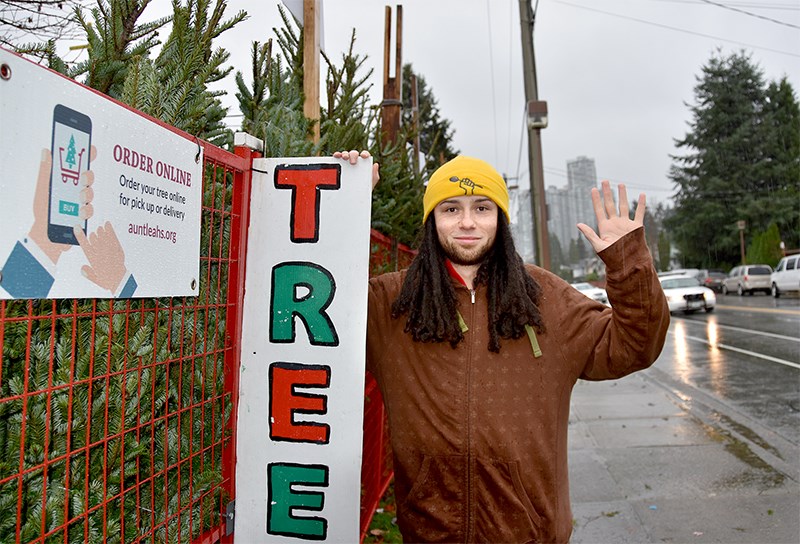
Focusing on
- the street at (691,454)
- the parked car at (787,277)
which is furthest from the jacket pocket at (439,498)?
the parked car at (787,277)

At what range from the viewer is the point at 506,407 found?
6.42ft

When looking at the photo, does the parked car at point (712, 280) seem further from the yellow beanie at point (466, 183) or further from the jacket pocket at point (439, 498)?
the jacket pocket at point (439, 498)

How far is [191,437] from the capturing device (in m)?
1.84

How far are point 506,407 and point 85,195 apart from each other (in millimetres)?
1342

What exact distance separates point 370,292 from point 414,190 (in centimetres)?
294

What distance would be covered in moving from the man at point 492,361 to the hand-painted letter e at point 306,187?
0.10 metres

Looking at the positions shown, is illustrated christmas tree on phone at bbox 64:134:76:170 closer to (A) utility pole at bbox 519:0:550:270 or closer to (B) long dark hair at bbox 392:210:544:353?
(B) long dark hair at bbox 392:210:544:353

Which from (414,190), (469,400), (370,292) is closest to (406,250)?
(414,190)

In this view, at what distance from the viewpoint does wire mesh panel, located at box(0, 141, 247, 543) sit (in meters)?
1.38

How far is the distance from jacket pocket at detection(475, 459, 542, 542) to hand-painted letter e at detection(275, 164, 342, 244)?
3.09 ft

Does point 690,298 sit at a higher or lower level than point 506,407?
higher

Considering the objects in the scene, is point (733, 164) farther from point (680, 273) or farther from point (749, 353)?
point (749, 353)

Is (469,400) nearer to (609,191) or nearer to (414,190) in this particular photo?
(609,191)

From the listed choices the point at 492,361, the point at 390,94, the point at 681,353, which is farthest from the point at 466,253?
the point at 681,353
